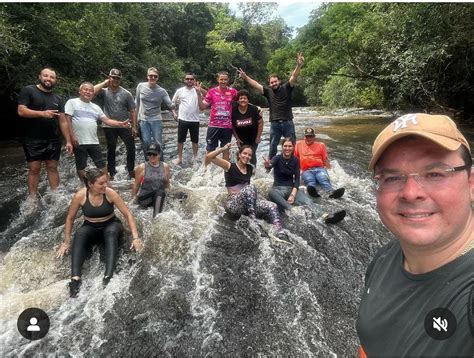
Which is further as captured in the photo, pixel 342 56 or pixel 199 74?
pixel 199 74

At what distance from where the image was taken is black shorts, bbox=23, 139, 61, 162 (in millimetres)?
5977

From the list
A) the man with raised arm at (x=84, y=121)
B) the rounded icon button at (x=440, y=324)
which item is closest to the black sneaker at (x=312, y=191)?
the man with raised arm at (x=84, y=121)

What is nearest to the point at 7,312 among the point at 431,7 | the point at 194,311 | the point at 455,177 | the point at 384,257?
the point at 194,311

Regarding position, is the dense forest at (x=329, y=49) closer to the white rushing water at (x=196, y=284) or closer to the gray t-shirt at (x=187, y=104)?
the gray t-shirt at (x=187, y=104)

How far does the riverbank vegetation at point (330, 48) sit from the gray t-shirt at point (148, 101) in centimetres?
344

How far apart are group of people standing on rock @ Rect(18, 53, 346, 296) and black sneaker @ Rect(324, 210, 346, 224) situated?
0.6 inches

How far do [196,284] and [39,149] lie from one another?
11.5ft

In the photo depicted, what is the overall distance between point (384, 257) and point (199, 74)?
42486mm

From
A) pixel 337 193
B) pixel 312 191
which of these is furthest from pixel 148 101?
pixel 337 193

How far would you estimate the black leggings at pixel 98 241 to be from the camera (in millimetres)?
4535

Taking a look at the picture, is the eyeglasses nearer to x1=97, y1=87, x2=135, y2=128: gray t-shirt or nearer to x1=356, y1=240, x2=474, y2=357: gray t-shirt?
x1=356, y1=240, x2=474, y2=357: gray t-shirt

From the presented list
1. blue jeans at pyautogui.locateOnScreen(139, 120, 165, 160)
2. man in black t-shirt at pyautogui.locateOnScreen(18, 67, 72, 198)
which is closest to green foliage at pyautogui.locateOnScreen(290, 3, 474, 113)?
blue jeans at pyautogui.locateOnScreen(139, 120, 165, 160)

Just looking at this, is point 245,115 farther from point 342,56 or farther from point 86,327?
point 342,56

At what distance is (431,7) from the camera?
12703 mm
